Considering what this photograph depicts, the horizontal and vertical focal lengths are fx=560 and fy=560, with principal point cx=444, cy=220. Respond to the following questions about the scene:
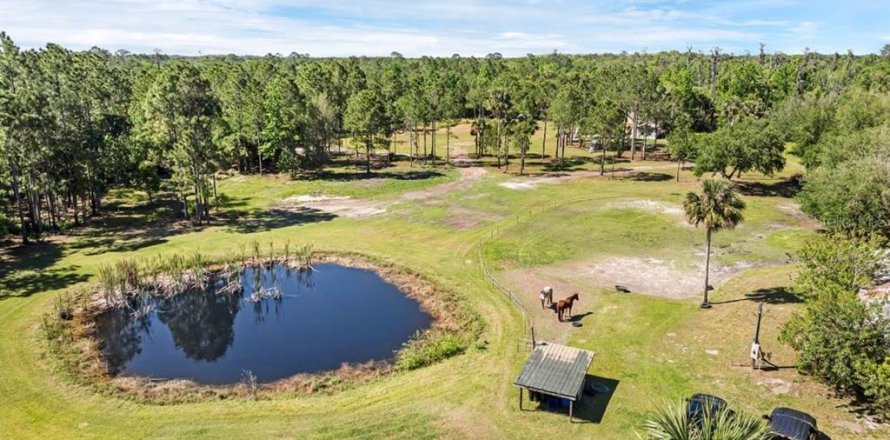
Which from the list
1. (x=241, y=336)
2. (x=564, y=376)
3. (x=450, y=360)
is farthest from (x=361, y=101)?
(x=564, y=376)

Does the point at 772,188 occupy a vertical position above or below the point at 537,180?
below

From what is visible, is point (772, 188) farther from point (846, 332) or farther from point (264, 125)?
point (264, 125)

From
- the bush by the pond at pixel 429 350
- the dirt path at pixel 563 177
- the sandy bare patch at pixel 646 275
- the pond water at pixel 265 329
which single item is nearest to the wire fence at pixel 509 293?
the bush by the pond at pixel 429 350

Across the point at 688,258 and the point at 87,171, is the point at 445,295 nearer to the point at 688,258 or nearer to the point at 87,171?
the point at 688,258

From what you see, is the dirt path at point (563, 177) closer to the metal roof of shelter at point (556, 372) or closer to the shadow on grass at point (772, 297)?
the shadow on grass at point (772, 297)

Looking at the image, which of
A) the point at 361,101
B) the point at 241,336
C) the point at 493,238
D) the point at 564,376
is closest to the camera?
the point at 564,376

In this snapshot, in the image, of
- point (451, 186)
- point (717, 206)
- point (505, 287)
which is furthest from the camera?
point (451, 186)

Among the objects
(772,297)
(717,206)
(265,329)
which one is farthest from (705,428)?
(265,329)

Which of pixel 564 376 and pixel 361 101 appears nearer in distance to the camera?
pixel 564 376
